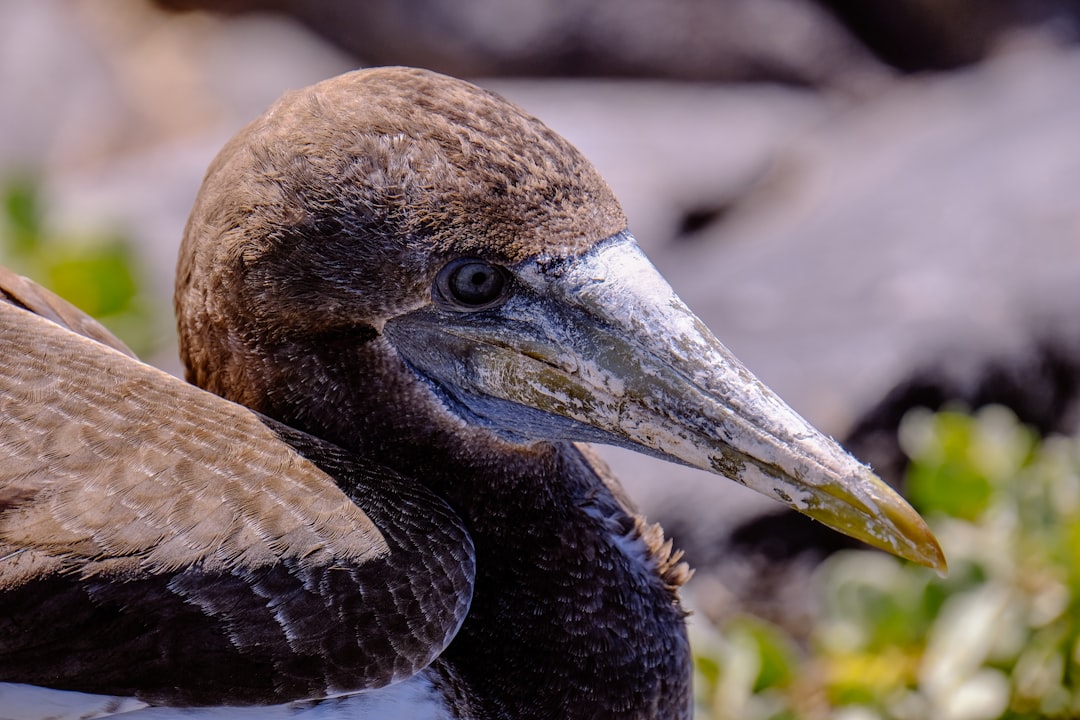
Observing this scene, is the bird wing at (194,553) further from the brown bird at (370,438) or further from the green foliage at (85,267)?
the green foliage at (85,267)

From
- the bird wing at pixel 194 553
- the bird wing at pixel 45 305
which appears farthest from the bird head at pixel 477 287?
the bird wing at pixel 45 305

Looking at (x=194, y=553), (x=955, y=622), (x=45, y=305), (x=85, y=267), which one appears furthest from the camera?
(x=85, y=267)

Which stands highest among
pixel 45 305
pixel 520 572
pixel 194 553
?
pixel 45 305

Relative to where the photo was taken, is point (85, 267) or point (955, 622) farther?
point (85, 267)

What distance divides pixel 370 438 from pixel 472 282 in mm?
272

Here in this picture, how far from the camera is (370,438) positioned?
1.75 metres

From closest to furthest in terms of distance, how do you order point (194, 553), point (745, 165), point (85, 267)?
point (194, 553) < point (85, 267) < point (745, 165)

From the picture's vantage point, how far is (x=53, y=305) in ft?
6.32

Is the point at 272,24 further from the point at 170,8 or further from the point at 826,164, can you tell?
the point at 826,164

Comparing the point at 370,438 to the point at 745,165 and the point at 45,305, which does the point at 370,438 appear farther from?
the point at 745,165

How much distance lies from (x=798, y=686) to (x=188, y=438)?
77.0 inches

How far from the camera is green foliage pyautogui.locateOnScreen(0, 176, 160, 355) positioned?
3641 millimetres

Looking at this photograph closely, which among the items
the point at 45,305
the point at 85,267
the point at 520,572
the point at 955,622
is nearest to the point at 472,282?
the point at 520,572

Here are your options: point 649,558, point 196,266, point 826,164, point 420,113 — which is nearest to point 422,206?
point 420,113
